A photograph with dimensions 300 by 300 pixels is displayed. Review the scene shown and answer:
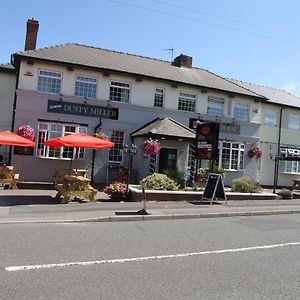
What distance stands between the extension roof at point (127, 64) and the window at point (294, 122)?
463 cm

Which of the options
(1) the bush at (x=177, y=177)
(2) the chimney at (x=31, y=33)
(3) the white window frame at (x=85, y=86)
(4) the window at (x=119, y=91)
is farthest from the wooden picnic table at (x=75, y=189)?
(2) the chimney at (x=31, y=33)

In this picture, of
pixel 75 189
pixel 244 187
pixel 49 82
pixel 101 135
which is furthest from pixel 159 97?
pixel 75 189

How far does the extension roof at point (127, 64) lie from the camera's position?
2183cm

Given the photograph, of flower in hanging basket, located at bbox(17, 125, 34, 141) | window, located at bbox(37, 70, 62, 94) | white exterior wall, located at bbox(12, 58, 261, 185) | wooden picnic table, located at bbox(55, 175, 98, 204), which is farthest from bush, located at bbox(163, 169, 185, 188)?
window, located at bbox(37, 70, 62, 94)

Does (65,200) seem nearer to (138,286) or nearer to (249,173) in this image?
(138,286)

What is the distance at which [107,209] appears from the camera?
45.2 feet

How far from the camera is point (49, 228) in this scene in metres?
10.3

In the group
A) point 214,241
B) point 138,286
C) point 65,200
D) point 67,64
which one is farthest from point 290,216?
point 67,64

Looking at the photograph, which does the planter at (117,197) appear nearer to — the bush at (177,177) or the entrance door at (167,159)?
the bush at (177,177)

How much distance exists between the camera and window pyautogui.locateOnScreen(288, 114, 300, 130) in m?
30.5

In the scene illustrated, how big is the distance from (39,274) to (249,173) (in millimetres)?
22134

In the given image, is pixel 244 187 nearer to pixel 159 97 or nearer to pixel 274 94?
pixel 159 97

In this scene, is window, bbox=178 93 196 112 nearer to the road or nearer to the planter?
the planter

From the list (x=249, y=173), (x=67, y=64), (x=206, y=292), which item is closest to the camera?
(x=206, y=292)
